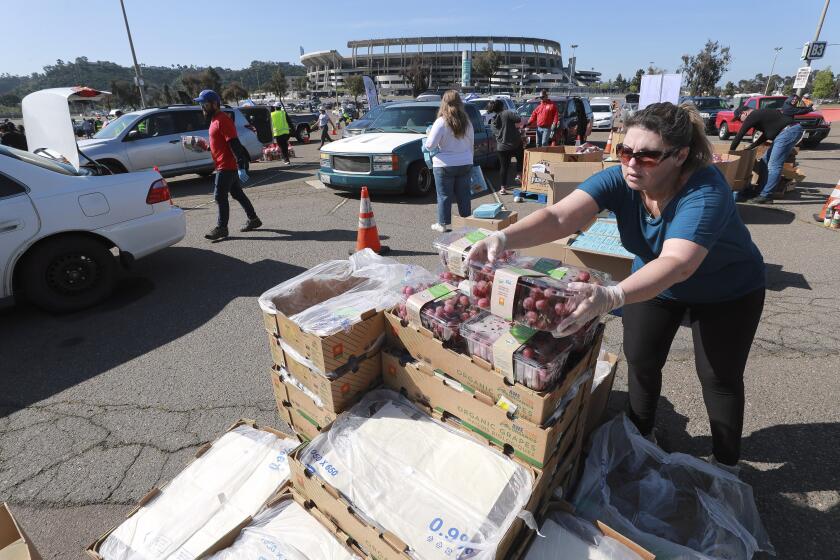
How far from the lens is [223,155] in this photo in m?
6.14

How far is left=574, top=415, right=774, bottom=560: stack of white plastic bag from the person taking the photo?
6.20 ft

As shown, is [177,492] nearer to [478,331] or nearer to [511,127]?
[478,331]

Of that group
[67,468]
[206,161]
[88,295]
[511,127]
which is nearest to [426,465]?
[67,468]

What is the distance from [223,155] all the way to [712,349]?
6.11 meters

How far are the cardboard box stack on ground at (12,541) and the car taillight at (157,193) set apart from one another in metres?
3.83

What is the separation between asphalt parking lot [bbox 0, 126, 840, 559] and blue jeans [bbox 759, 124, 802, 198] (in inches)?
108

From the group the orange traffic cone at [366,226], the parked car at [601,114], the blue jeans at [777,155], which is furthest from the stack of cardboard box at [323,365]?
the parked car at [601,114]

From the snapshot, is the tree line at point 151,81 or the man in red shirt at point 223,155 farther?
the tree line at point 151,81

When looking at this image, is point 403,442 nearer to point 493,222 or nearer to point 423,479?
point 423,479

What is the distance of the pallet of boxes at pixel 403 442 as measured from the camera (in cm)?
164

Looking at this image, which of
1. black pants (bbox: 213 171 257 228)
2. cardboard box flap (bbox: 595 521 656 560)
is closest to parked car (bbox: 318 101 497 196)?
black pants (bbox: 213 171 257 228)

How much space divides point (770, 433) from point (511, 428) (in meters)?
2.03

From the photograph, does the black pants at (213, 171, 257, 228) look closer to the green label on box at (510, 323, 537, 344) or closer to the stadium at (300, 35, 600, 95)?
the green label on box at (510, 323, 537, 344)

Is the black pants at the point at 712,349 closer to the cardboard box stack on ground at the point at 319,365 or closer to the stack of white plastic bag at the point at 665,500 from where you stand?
the stack of white plastic bag at the point at 665,500
